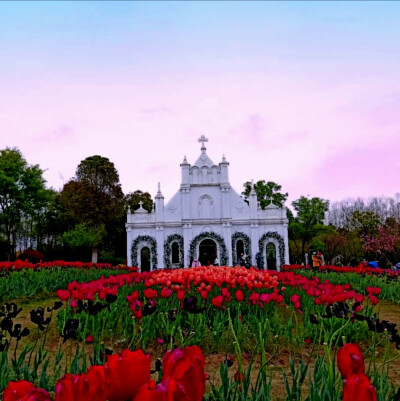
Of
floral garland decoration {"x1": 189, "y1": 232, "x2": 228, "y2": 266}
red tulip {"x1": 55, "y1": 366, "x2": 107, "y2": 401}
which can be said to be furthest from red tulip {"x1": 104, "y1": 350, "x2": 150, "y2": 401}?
floral garland decoration {"x1": 189, "y1": 232, "x2": 228, "y2": 266}

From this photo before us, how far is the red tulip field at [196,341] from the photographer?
105cm

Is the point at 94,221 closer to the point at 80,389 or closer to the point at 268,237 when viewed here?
the point at 268,237

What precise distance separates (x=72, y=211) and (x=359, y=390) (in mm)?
37855

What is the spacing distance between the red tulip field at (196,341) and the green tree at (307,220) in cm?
2895

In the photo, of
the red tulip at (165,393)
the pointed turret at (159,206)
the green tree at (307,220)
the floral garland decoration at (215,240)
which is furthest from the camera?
the green tree at (307,220)

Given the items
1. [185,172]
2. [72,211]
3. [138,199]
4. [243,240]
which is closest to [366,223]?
[243,240]

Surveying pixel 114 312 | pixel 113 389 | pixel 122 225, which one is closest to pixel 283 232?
pixel 122 225

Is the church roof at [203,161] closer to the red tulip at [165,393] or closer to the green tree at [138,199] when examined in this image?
the green tree at [138,199]

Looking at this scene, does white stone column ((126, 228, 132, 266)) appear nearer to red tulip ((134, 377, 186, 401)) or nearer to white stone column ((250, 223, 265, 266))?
white stone column ((250, 223, 265, 266))

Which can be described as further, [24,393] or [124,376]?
[124,376]

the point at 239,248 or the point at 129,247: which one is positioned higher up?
the point at 129,247

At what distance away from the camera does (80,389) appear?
904 mm

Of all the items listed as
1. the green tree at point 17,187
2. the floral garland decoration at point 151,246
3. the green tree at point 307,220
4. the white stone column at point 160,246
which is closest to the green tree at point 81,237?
the green tree at point 17,187

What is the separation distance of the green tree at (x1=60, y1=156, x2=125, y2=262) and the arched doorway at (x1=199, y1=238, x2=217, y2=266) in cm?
916
